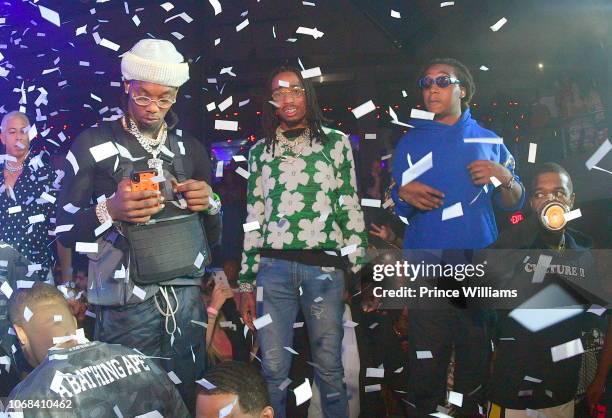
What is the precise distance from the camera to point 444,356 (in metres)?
2.79

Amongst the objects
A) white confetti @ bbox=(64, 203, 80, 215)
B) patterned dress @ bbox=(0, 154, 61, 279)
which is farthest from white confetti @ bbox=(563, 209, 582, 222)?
patterned dress @ bbox=(0, 154, 61, 279)

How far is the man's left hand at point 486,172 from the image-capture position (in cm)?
287

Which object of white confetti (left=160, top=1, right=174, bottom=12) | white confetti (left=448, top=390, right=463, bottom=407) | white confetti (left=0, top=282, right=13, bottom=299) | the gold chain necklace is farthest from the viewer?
white confetti (left=160, top=1, right=174, bottom=12)

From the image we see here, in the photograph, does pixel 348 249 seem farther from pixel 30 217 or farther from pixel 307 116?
pixel 30 217

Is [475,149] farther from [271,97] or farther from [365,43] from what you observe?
[365,43]

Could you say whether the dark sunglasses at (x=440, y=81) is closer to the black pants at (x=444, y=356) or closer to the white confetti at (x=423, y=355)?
the black pants at (x=444, y=356)

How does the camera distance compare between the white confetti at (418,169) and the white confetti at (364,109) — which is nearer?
the white confetti at (418,169)

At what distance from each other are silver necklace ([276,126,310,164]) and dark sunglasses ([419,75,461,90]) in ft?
1.82

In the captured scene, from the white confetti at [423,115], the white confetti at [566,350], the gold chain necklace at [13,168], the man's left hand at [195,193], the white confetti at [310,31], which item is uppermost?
the white confetti at [310,31]

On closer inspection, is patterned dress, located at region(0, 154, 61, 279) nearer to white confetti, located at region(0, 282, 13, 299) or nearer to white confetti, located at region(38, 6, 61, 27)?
white confetti, located at region(0, 282, 13, 299)

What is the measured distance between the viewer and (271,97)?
3109 mm

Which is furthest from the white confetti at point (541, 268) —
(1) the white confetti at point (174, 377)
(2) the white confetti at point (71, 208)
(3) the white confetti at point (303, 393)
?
(2) the white confetti at point (71, 208)

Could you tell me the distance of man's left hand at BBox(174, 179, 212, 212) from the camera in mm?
2549

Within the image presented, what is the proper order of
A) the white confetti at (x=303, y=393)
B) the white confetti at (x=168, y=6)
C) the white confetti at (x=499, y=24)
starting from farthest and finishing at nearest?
1. the white confetti at (x=168, y=6)
2. the white confetti at (x=499, y=24)
3. the white confetti at (x=303, y=393)
